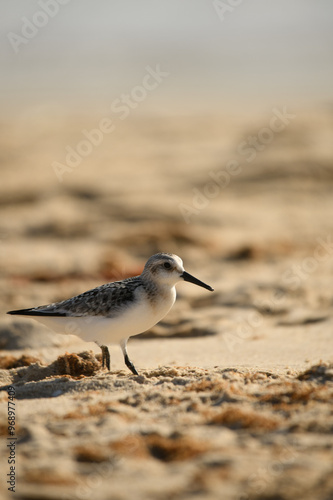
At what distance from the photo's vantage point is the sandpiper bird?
17.4ft

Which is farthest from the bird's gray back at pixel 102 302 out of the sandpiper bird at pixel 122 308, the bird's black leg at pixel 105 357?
the bird's black leg at pixel 105 357

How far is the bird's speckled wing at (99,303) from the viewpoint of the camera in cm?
538

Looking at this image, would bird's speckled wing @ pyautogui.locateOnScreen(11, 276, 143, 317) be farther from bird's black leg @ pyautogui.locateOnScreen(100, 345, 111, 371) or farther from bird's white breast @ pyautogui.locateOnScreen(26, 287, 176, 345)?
bird's black leg @ pyautogui.locateOnScreen(100, 345, 111, 371)

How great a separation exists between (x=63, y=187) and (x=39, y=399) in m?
10.7

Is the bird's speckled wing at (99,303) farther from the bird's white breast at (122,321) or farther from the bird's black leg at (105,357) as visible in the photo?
the bird's black leg at (105,357)

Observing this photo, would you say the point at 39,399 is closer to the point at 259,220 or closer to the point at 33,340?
the point at 33,340

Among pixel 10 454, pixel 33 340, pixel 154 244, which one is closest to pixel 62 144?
pixel 154 244

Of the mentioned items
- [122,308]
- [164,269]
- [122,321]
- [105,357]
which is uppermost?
[164,269]

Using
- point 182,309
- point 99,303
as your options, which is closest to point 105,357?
point 99,303

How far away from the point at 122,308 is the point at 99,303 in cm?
24

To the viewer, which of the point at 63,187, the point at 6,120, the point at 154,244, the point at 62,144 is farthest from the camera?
the point at 6,120

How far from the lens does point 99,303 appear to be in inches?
215

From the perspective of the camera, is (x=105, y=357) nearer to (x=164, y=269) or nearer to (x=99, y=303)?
(x=99, y=303)

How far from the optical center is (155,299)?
17.7 ft
